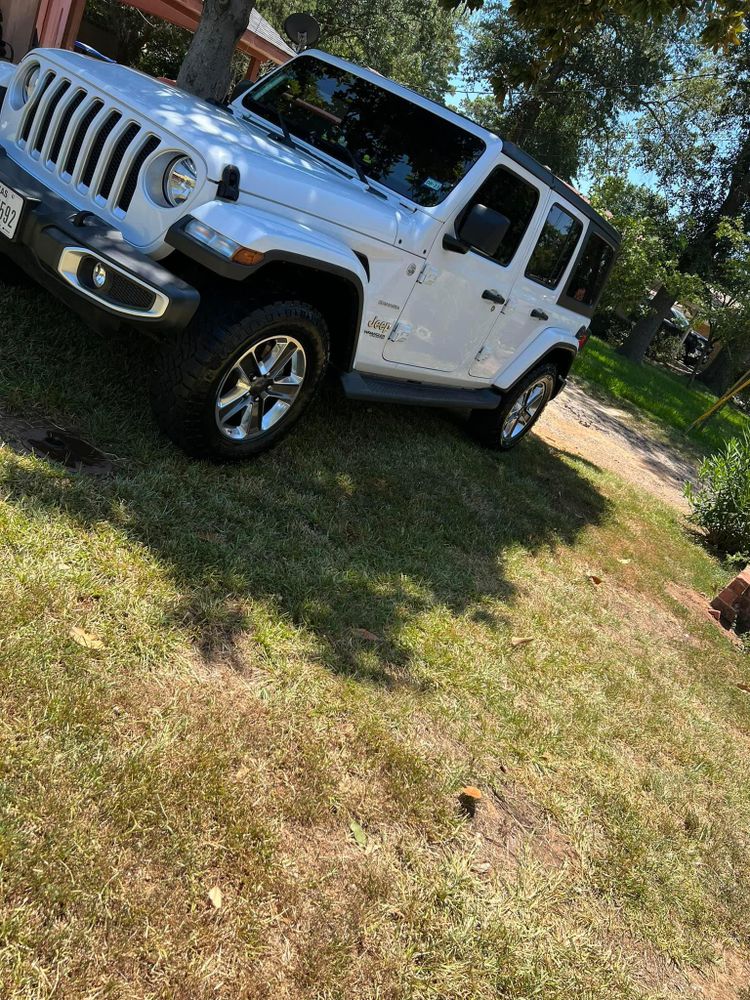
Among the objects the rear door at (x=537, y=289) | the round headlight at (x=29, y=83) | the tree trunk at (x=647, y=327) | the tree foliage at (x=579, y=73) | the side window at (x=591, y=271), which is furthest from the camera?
the tree trunk at (x=647, y=327)

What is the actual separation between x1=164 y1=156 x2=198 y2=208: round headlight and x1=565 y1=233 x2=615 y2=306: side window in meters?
3.68

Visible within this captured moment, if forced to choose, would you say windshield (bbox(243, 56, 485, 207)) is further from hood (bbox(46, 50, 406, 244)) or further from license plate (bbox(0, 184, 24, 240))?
license plate (bbox(0, 184, 24, 240))

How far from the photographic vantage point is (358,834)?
2.27 meters

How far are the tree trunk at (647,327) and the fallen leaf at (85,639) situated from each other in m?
24.4

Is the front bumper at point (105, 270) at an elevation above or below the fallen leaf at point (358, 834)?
above

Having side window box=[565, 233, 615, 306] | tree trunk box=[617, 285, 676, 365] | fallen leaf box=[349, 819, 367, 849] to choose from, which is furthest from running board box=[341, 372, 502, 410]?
tree trunk box=[617, 285, 676, 365]

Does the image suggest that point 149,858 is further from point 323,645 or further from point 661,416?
point 661,416

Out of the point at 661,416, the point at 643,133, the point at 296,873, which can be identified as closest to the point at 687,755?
the point at 296,873

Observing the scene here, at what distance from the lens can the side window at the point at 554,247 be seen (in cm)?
545

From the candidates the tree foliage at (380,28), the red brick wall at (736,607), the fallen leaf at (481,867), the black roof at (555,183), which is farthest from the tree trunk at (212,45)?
the tree foliage at (380,28)

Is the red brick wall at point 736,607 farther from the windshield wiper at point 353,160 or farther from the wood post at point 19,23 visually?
the wood post at point 19,23

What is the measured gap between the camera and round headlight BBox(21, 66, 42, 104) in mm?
3809

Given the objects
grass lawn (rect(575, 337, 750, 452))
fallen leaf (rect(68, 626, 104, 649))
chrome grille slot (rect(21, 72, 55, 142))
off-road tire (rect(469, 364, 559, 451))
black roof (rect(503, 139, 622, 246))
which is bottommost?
grass lawn (rect(575, 337, 750, 452))

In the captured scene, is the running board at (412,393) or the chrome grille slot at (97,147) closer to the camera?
the chrome grille slot at (97,147)
